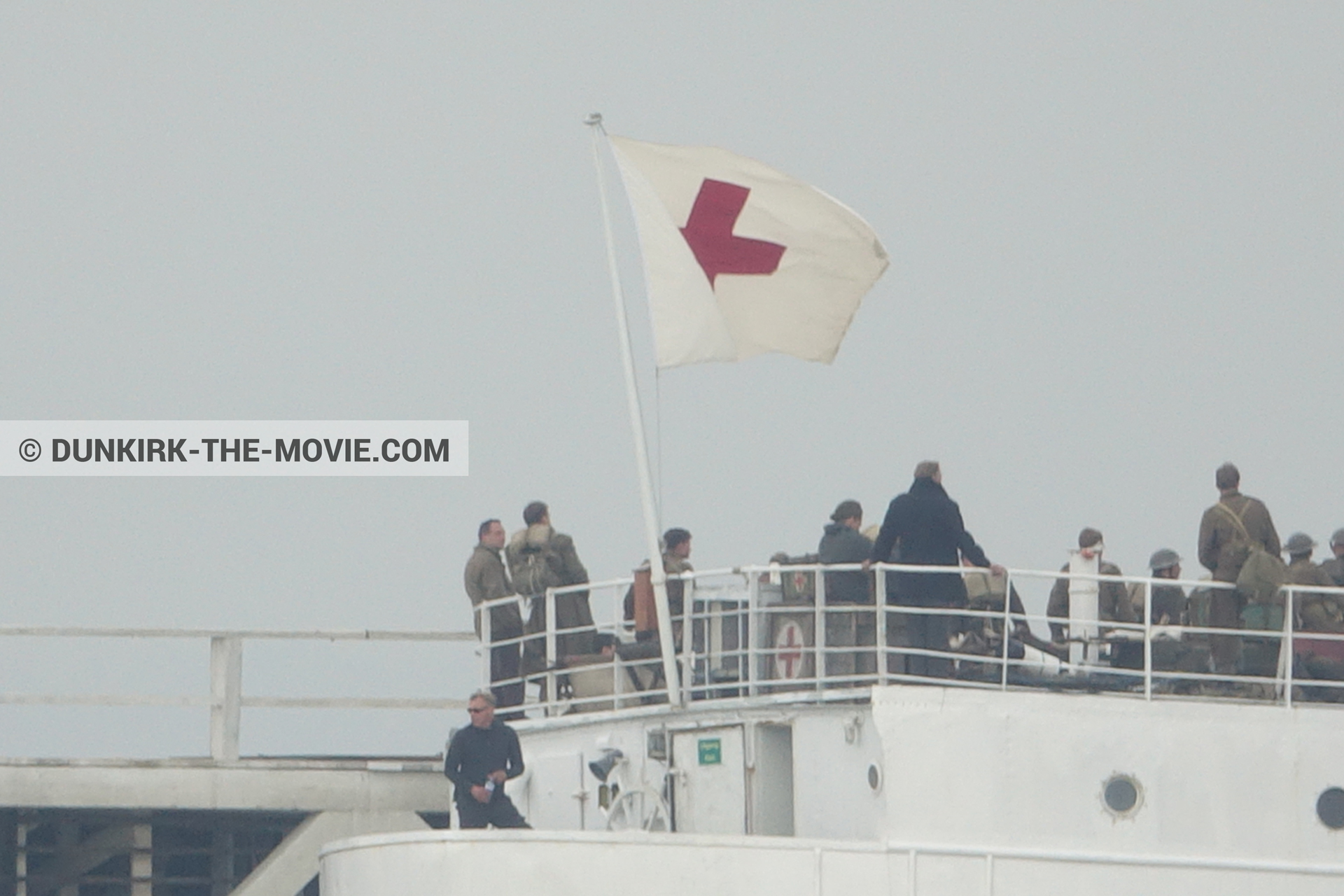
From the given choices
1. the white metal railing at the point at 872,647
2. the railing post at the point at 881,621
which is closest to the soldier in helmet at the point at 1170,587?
the white metal railing at the point at 872,647

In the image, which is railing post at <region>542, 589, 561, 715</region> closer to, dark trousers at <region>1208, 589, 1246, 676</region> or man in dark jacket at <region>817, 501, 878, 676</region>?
man in dark jacket at <region>817, 501, 878, 676</region>

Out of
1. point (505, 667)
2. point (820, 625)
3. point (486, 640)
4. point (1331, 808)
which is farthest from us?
point (505, 667)

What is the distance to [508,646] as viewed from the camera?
76.5 ft

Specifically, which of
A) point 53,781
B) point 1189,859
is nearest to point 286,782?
point 53,781

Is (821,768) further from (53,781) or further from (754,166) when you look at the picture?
(53,781)

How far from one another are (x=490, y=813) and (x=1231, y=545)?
5946 mm

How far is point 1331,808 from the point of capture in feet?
65.5

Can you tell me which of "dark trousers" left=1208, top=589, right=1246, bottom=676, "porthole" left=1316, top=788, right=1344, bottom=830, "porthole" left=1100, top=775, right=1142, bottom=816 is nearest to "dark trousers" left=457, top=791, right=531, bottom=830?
"porthole" left=1100, top=775, right=1142, bottom=816

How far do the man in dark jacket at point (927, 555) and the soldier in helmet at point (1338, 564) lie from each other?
310cm

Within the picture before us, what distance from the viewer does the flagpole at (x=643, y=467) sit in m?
21.0

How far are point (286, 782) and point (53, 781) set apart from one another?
213 centimetres

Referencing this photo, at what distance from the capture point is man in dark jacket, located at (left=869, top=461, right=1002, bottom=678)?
2022 centimetres

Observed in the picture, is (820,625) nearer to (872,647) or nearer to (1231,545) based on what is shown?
(872,647)

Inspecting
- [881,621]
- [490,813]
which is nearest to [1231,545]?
[881,621]
